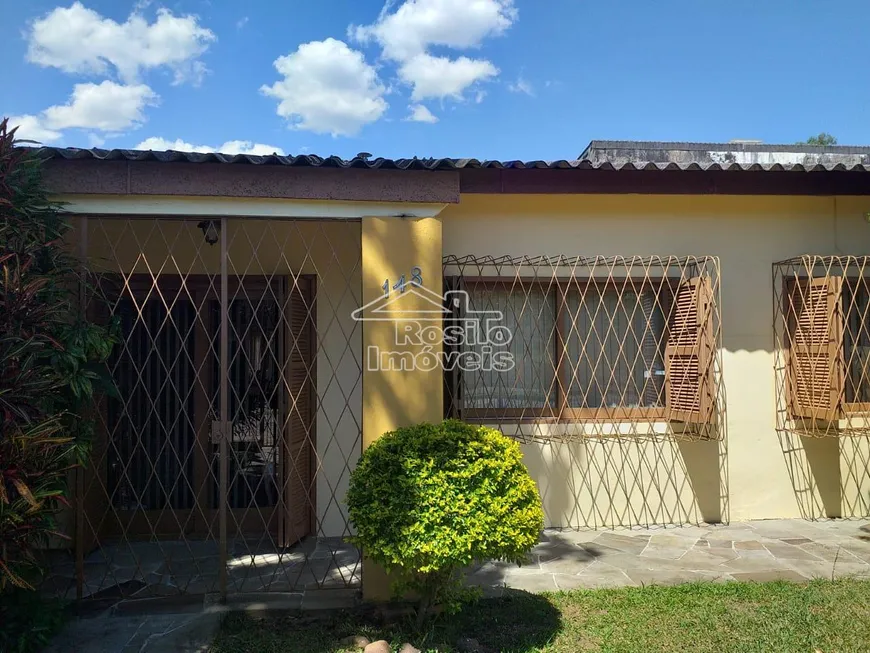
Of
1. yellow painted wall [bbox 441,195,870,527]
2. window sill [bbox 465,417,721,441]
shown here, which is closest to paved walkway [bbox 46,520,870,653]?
yellow painted wall [bbox 441,195,870,527]

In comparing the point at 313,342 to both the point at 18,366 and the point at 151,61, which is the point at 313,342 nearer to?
the point at 18,366

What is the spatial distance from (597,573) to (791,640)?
1.34 metres

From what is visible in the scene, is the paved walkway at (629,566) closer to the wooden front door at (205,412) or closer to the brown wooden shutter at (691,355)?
the brown wooden shutter at (691,355)

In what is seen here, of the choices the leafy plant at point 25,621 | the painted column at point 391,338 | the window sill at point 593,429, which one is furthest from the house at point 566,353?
the leafy plant at point 25,621

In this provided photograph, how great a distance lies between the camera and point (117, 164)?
3.78 meters

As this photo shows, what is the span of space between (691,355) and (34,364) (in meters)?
4.90

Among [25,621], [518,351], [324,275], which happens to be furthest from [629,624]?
[324,275]

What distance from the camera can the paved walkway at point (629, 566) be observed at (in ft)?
11.3

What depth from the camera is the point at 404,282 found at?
12.9 feet

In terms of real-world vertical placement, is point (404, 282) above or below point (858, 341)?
above

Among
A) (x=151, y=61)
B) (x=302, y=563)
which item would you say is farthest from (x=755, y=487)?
(x=151, y=61)

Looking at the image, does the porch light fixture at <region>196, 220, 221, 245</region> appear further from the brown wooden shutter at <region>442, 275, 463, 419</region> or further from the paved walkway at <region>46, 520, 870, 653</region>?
the paved walkway at <region>46, 520, 870, 653</region>

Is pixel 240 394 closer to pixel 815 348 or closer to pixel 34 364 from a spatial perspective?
pixel 34 364

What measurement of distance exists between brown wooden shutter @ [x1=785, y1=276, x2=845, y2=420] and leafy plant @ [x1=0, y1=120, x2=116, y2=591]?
5.66m
